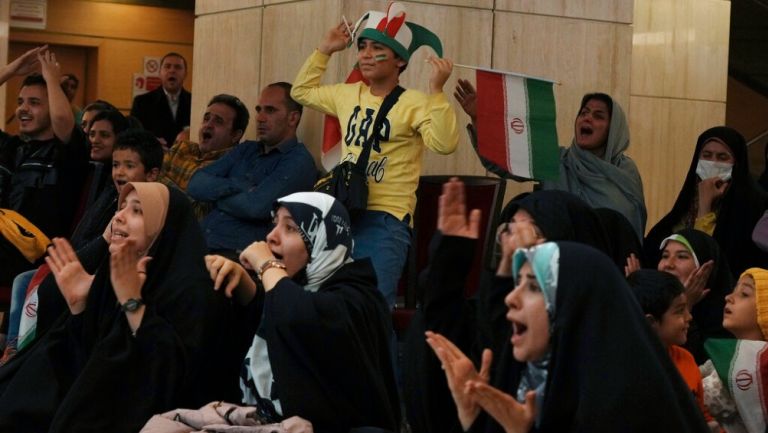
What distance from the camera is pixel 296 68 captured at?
820 cm

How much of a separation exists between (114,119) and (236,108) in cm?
64

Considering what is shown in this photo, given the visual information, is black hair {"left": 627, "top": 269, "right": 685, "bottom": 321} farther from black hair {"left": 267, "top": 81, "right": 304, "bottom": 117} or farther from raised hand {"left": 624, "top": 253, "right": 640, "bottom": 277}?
black hair {"left": 267, "top": 81, "right": 304, "bottom": 117}

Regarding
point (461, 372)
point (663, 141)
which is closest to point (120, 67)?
point (663, 141)

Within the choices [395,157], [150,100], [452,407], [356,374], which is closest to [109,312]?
[356,374]

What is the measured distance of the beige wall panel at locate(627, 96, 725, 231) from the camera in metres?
10.2

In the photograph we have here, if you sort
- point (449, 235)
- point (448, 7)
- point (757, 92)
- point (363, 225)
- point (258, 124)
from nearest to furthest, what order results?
1. point (449, 235)
2. point (363, 225)
3. point (258, 124)
4. point (448, 7)
5. point (757, 92)

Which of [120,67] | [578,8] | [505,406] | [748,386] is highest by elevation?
[578,8]

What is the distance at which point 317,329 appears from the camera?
16.4 feet

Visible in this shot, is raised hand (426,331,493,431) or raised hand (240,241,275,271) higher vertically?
raised hand (240,241,275,271)

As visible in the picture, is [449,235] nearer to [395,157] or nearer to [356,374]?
[356,374]

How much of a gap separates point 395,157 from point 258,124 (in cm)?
93

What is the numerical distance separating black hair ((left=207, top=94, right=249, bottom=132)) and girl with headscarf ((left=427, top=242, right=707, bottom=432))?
4.35m

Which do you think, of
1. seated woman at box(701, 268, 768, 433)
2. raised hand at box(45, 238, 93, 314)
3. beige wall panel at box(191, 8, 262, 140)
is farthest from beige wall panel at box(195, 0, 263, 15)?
seated woman at box(701, 268, 768, 433)

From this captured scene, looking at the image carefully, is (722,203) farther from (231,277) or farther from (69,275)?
(69,275)
